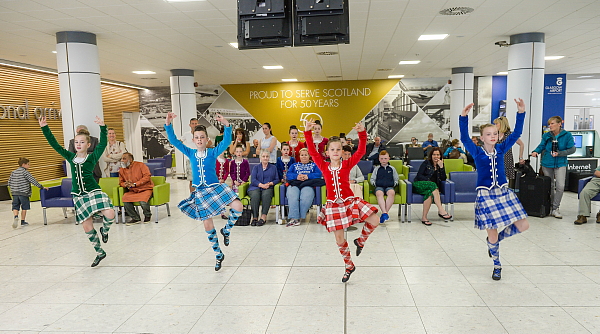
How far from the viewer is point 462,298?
3.87 m

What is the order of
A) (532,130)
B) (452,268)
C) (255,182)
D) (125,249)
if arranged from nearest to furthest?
1. (452,268)
2. (125,249)
3. (255,182)
4. (532,130)

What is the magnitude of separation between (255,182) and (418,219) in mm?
3084

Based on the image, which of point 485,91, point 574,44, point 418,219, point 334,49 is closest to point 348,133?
point 485,91

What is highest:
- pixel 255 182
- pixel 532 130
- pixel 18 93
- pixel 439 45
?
pixel 439 45

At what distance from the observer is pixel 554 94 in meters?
18.2

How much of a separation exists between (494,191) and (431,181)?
2932 millimetres

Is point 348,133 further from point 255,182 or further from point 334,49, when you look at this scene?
point 255,182

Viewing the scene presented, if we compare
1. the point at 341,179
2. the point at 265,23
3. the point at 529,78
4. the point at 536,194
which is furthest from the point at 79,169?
Answer: the point at 529,78

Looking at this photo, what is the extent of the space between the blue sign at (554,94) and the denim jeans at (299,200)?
15.7 meters

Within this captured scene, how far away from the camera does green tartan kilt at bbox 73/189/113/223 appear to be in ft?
16.4

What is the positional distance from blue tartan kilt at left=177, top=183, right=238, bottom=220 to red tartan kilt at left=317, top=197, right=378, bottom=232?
1262mm

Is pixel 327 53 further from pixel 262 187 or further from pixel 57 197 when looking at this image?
pixel 57 197

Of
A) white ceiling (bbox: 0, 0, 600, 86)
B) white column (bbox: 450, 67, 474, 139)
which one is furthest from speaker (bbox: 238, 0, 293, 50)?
white column (bbox: 450, 67, 474, 139)

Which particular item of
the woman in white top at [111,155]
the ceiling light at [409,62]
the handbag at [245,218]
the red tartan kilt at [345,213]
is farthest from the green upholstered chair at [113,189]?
the ceiling light at [409,62]
